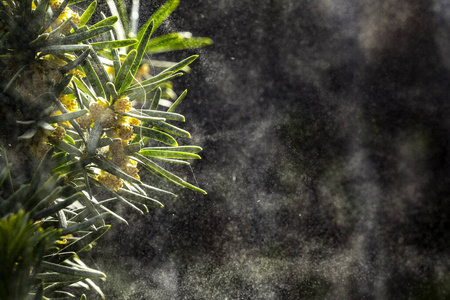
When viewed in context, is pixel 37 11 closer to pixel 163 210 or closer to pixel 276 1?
pixel 163 210

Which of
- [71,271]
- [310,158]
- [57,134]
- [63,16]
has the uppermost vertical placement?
[63,16]

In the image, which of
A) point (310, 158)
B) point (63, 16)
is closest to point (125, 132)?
point (63, 16)

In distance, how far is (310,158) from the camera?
3.90ft

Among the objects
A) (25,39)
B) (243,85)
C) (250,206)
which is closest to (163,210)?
(250,206)

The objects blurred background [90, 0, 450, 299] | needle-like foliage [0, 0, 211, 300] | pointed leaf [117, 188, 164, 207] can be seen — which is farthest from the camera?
blurred background [90, 0, 450, 299]

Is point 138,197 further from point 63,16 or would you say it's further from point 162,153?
point 63,16

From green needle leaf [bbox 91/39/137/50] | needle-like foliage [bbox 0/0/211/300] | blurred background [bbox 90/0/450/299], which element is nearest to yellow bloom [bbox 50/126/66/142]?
needle-like foliage [bbox 0/0/211/300]

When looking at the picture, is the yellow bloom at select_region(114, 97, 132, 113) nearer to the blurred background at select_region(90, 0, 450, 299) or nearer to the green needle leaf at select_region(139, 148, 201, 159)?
the green needle leaf at select_region(139, 148, 201, 159)

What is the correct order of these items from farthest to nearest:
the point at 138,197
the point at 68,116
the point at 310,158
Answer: the point at 310,158, the point at 138,197, the point at 68,116

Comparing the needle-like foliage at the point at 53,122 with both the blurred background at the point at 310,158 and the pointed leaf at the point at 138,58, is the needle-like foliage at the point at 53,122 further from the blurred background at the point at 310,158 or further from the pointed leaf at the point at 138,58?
the blurred background at the point at 310,158

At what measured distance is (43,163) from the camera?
15.4 inches

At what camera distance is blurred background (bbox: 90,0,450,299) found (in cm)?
113

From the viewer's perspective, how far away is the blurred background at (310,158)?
1.13 meters

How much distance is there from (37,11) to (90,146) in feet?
0.45
